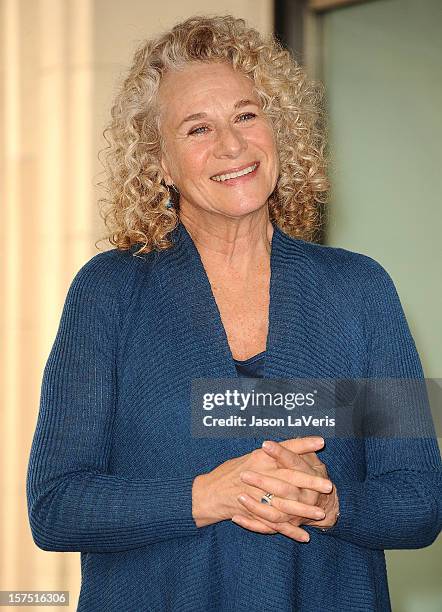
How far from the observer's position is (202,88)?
5.14 ft

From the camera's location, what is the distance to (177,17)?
2.81m

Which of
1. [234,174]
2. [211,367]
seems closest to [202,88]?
[234,174]

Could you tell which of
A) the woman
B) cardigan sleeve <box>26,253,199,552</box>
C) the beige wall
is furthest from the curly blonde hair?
the beige wall

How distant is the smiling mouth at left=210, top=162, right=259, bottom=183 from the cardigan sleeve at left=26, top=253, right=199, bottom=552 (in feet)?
0.92

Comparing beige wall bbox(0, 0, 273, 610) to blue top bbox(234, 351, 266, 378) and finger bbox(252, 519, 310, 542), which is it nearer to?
blue top bbox(234, 351, 266, 378)

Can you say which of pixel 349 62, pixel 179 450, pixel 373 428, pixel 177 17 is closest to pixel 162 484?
pixel 179 450

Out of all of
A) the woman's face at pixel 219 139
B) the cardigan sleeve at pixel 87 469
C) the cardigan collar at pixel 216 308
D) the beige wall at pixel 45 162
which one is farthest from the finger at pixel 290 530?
the beige wall at pixel 45 162

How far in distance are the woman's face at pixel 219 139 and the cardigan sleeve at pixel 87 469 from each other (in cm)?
27

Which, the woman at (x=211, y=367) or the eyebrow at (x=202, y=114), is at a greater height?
the eyebrow at (x=202, y=114)

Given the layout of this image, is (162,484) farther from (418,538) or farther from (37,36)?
(37,36)

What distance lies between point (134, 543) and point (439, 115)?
5.17ft

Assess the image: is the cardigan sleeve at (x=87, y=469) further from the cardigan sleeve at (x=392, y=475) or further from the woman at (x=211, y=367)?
the cardigan sleeve at (x=392, y=475)

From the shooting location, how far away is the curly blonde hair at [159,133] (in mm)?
1607

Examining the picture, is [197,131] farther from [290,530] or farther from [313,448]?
[290,530]
